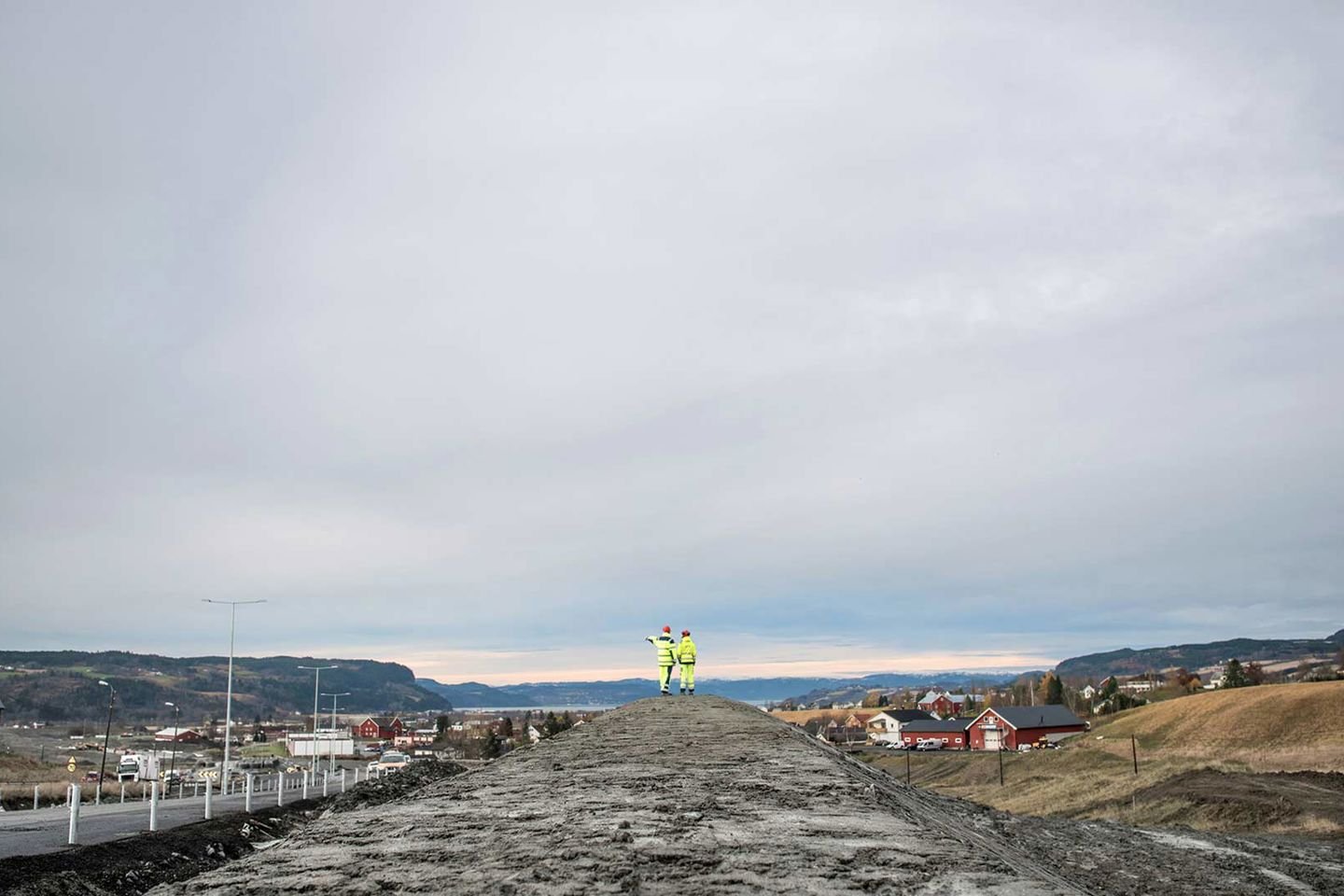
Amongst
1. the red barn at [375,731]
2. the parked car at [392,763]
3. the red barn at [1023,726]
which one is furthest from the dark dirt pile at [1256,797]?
the red barn at [375,731]

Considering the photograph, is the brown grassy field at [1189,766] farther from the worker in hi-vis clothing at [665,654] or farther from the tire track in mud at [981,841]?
the tire track in mud at [981,841]

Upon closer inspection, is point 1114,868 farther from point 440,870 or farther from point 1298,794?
point 1298,794

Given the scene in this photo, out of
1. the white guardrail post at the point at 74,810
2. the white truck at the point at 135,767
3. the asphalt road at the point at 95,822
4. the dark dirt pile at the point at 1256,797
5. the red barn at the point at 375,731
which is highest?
the white guardrail post at the point at 74,810

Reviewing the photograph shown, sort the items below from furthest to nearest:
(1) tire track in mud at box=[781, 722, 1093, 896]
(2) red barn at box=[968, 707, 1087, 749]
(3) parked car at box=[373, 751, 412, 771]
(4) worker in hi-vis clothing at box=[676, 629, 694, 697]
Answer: (2) red barn at box=[968, 707, 1087, 749], (3) parked car at box=[373, 751, 412, 771], (4) worker in hi-vis clothing at box=[676, 629, 694, 697], (1) tire track in mud at box=[781, 722, 1093, 896]

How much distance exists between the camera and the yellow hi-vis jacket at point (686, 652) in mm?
23672

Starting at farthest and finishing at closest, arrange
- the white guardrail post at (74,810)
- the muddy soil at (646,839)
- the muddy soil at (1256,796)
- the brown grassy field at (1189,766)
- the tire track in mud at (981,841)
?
the brown grassy field at (1189,766)
the muddy soil at (1256,796)
the white guardrail post at (74,810)
the tire track in mud at (981,841)
the muddy soil at (646,839)

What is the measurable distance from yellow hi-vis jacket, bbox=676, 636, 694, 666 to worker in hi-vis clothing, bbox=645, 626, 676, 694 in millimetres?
149

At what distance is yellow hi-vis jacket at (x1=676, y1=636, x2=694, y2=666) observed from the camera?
23.7 meters

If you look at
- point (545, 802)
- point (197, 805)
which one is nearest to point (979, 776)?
point (197, 805)

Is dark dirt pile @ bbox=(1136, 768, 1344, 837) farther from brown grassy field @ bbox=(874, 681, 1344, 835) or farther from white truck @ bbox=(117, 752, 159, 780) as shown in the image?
white truck @ bbox=(117, 752, 159, 780)

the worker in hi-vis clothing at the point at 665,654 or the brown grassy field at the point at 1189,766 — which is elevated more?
the worker in hi-vis clothing at the point at 665,654

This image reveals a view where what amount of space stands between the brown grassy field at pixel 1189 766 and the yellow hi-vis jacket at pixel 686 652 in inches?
662

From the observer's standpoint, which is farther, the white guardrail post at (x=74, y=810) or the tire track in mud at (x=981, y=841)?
the white guardrail post at (x=74, y=810)

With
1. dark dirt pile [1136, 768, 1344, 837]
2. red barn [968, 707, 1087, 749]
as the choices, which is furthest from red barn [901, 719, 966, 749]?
dark dirt pile [1136, 768, 1344, 837]
